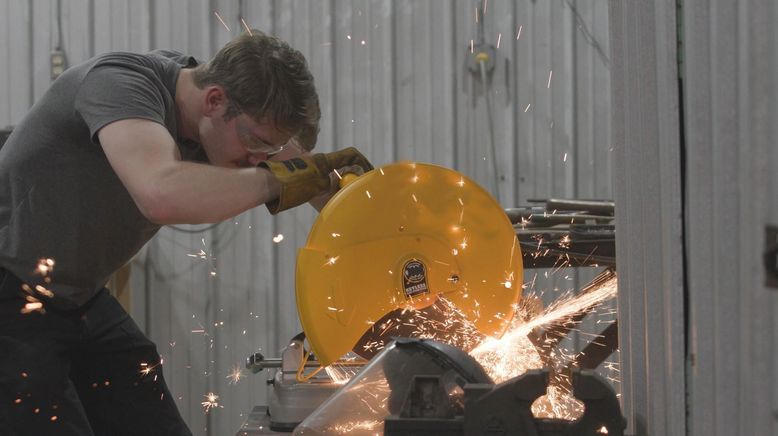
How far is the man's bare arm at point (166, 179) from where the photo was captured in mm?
1787

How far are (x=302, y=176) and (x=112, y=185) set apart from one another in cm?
51

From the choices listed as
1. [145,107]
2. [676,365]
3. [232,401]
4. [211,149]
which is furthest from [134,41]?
[676,365]

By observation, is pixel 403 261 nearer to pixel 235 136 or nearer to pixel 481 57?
pixel 235 136

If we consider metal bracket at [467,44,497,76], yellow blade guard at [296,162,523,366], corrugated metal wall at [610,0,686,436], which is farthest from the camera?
metal bracket at [467,44,497,76]

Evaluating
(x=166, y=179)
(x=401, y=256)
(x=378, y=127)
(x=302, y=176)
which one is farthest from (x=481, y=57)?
(x=166, y=179)

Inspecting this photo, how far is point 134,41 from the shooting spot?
3986 mm

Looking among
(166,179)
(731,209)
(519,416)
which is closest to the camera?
(731,209)

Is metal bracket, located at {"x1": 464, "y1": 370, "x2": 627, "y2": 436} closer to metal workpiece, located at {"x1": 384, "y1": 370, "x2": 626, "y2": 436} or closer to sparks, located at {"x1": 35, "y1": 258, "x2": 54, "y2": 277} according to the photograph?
metal workpiece, located at {"x1": 384, "y1": 370, "x2": 626, "y2": 436}

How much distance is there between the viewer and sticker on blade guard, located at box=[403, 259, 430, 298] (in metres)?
1.79

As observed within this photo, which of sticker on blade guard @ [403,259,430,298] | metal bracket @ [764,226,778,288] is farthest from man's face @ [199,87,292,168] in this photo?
metal bracket @ [764,226,778,288]

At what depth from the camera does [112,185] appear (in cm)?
209

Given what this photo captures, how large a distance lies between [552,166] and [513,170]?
0.58 ft

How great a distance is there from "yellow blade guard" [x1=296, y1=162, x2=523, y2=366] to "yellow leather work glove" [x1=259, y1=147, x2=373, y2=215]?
14 cm

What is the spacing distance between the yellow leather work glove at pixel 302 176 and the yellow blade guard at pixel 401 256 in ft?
0.46
